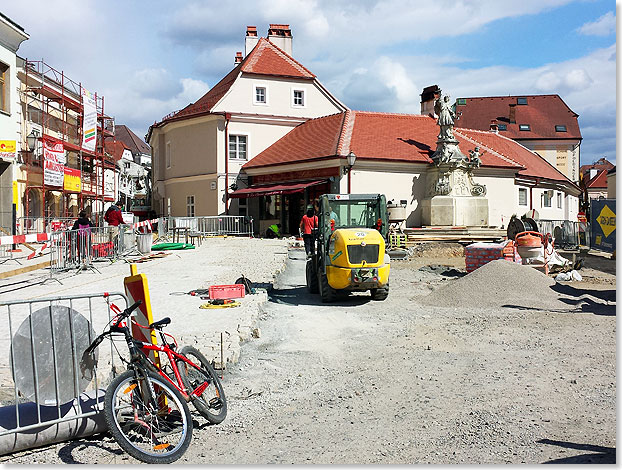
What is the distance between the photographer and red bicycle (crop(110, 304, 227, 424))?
17.3ft

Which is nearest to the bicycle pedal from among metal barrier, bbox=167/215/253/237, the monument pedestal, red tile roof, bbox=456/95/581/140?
metal barrier, bbox=167/215/253/237

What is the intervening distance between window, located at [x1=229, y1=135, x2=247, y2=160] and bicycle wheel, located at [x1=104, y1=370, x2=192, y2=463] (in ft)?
106

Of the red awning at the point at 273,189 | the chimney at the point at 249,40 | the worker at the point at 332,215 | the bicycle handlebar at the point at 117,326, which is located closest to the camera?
the bicycle handlebar at the point at 117,326

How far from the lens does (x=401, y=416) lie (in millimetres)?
5750

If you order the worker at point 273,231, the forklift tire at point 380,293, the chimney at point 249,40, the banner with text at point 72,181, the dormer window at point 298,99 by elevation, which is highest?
the chimney at point 249,40

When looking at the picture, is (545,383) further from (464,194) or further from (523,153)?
(523,153)

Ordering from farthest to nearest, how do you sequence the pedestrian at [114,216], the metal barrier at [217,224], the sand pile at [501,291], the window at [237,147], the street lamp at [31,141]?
the window at [237,147] < the metal barrier at [217,224] < the street lamp at [31,141] < the pedestrian at [114,216] < the sand pile at [501,291]

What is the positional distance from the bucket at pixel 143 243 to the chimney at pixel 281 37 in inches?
1035

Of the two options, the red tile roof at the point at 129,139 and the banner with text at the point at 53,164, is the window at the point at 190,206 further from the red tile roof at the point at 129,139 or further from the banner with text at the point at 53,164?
the red tile roof at the point at 129,139

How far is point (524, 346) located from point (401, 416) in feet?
12.5

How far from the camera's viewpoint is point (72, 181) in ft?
107

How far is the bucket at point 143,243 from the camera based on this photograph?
Answer: 67.5 ft

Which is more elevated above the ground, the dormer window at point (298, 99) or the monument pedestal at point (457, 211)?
the dormer window at point (298, 99)

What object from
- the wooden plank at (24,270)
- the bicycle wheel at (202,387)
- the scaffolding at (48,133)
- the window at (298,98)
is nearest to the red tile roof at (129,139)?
the scaffolding at (48,133)
